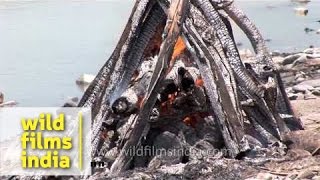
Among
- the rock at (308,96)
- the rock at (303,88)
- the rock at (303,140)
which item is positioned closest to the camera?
the rock at (303,140)

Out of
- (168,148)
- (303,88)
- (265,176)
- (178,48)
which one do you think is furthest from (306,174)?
(303,88)

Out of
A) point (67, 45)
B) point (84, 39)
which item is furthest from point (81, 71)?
point (84, 39)

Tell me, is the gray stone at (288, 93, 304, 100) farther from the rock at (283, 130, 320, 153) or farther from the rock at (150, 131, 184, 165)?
the rock at (150, 131, 184, 165)

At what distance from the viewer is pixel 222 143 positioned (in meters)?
7.81

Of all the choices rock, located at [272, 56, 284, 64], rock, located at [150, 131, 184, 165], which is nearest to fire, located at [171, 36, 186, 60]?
rock, located at [150, 131, 184, 165]

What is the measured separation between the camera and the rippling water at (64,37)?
22.0 metres

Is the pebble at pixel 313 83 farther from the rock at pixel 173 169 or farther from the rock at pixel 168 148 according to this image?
the rock at pixel 173 169

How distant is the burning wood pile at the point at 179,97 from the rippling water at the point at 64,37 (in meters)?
11.0

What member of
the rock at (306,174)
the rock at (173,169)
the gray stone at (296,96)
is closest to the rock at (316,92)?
the gray stone at (296,96)

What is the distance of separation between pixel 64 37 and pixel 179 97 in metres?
26.0

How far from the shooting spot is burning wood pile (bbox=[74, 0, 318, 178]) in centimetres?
750

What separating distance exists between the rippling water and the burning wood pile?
36.1 ft

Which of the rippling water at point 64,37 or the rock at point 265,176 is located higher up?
the rippling water at point 64,37

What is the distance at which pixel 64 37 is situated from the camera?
108ft
